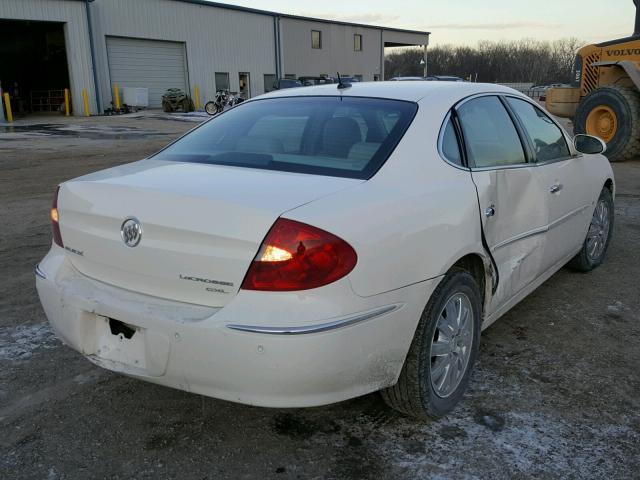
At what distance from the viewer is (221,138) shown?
3232 millimetres

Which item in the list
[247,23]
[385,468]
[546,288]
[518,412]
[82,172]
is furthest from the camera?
[247,23]

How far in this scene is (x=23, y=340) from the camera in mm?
3570

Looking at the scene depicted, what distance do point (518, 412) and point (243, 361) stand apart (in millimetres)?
1421

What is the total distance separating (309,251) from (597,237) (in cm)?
357

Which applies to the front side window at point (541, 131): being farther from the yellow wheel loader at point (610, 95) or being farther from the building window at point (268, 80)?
the building window at point (268, 80)

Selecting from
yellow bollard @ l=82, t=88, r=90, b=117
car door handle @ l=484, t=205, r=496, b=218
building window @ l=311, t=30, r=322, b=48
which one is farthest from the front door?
car door handle @ l=484, t=205, r=496, b=218

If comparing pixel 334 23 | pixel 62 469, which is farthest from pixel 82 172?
pixel 334 23

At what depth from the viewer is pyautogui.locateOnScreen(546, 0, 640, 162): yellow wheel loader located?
10.5 meters

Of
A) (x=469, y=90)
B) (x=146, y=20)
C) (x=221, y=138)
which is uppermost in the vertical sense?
(x=146, y=20)

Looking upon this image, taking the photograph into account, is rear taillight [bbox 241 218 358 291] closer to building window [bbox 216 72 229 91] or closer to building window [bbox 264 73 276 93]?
building window [bbox 216 72 229 91]

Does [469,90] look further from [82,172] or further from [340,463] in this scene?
[82,172]

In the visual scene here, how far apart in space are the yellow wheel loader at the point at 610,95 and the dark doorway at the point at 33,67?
26673 millimetres

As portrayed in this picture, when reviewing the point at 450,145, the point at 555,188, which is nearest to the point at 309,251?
the point at 450,145

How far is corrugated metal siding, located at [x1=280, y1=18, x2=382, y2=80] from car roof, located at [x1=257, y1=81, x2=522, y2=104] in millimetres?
36984
